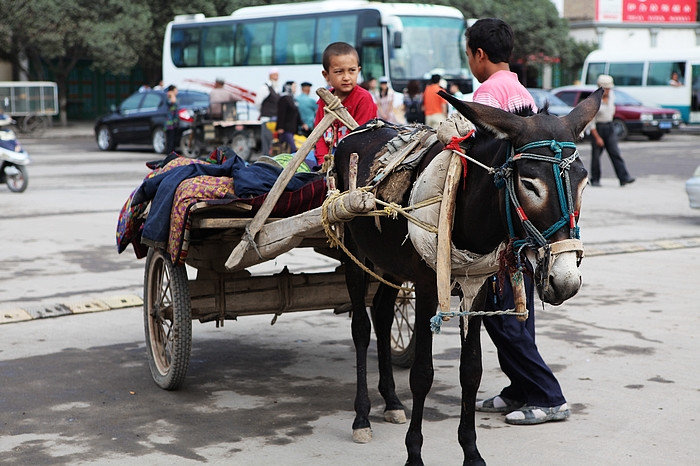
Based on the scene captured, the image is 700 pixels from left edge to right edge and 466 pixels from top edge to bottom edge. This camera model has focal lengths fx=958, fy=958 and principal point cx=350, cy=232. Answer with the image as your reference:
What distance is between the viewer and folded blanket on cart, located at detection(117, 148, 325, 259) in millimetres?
5613

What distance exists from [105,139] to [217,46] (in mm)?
4842

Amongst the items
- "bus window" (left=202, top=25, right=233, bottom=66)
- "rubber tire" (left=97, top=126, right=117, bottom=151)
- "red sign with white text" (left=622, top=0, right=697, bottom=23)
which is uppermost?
"red sign with white text" (left=622, top=0, right=697, bottom=23)

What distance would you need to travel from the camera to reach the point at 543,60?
45.6 metres

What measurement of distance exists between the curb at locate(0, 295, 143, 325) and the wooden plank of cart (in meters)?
1.69

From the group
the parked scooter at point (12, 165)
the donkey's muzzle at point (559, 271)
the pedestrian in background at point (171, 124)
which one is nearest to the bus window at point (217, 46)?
the pedestrian in background at point (171, 124)

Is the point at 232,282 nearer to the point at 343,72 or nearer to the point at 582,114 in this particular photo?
the point at 343,72

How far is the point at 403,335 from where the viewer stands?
22.9 feet

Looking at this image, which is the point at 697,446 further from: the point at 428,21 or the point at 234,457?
the point at 428,21

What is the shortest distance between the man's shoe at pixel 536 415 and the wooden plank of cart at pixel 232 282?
1316 mm

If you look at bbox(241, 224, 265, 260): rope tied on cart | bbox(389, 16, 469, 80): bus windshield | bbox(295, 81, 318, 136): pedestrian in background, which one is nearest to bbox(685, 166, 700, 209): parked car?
bbox(241, 224, 265, 260): rope tied on cart

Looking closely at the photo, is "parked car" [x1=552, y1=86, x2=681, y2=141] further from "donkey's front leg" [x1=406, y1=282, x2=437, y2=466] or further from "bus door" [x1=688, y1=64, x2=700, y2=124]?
"donkey's front leg" [x1=406, y1=282, x2=437, y2=466]

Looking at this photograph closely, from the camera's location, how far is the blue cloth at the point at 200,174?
5.71 meters

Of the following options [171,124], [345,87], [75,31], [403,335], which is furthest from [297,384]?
[75,31]

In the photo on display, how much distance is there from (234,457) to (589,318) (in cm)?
394
